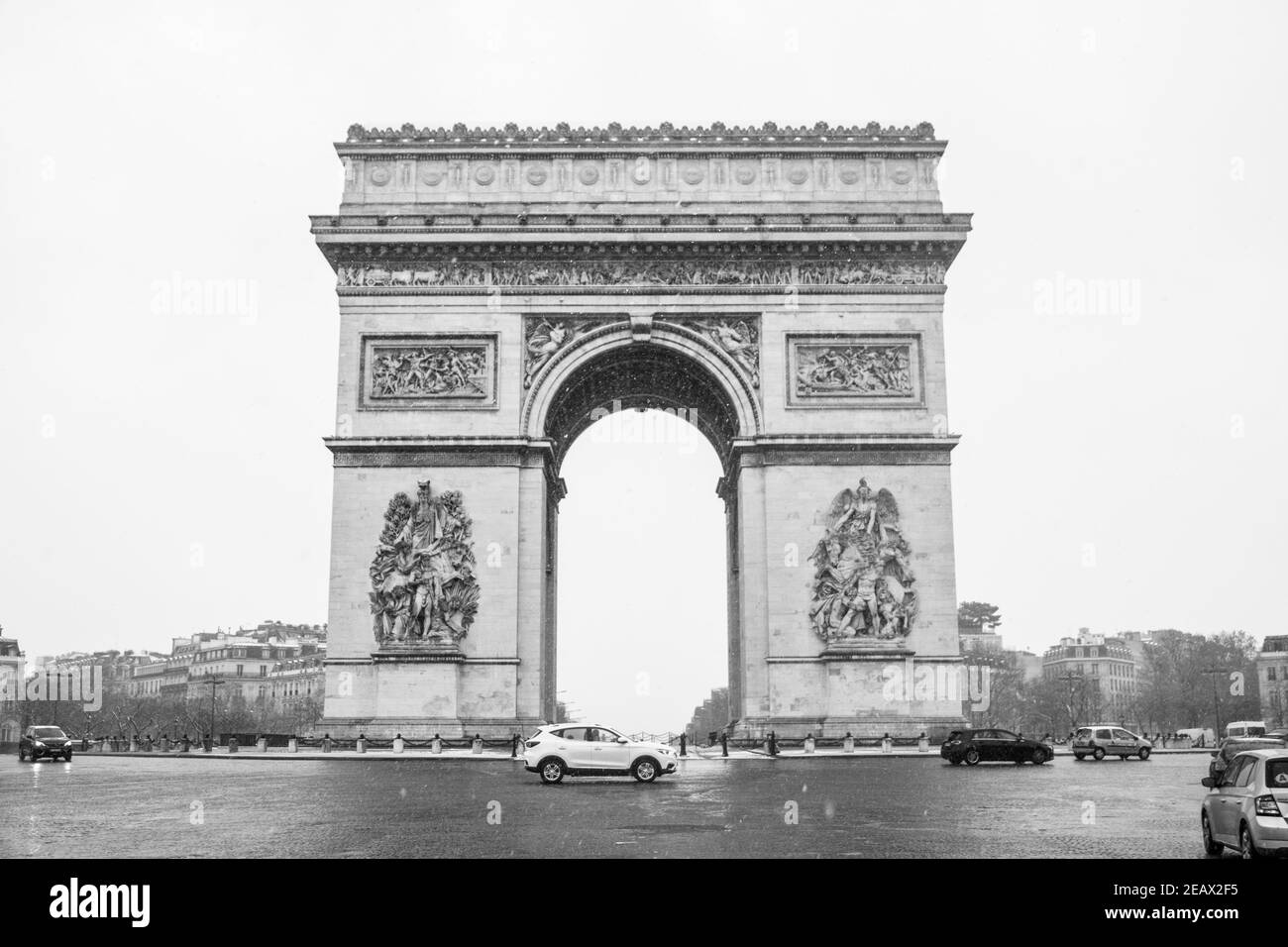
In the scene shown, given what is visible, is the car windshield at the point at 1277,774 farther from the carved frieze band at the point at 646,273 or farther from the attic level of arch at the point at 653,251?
the carved frieze band at the point at 646,273

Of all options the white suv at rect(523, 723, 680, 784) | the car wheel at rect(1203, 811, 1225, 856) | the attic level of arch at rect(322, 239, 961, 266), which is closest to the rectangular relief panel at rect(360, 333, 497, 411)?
the attic level of arch at rect(322, 239, 961, 266)

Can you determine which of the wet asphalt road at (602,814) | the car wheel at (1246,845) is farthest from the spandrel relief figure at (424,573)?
the car wheel at (1246,845)

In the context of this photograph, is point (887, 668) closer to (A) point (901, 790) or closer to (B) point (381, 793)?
(A) point (901, 790)

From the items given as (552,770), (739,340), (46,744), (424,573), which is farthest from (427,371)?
(552,770)

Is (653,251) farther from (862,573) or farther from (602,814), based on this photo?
(602,814)

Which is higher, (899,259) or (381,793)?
(899,259)
